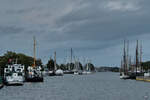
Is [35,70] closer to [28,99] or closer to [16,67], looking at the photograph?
[16,67]

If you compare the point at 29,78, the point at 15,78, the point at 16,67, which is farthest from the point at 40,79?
the point at 15,78

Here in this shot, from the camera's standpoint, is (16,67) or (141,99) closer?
(141,99)

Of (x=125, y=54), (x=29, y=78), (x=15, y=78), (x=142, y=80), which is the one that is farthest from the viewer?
(x=125, y=54)

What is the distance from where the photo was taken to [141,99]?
2677 inches

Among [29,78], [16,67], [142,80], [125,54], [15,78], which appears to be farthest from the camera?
[125,54]

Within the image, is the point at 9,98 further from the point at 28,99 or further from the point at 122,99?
the point at 122,99

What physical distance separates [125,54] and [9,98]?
111m

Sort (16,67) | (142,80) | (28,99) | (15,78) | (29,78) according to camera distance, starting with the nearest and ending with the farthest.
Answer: (28,99) → (15,78) → (16,67) → (29,78) → (142,80)

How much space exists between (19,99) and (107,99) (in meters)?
13.7

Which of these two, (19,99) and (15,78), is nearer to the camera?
(19,99)

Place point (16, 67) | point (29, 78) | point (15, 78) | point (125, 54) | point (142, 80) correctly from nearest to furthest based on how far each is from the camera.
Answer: point (15, 78) → point (16, 67) → point (29, 78) → point (142, 80) → point (125, 54)

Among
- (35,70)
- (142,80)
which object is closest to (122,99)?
(35,70)

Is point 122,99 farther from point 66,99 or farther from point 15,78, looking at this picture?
point 15,78

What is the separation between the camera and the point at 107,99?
67.1 meters
